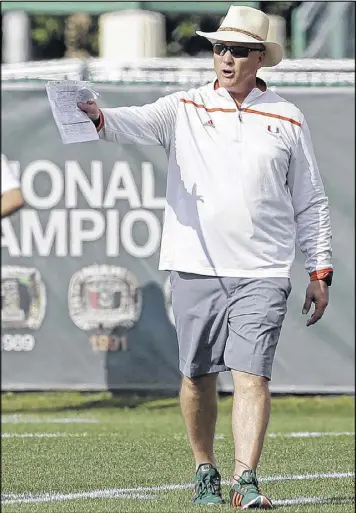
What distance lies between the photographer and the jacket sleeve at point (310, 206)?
6.39 meters

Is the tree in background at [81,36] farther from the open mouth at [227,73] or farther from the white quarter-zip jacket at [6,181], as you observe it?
the open mouth at [227,73]

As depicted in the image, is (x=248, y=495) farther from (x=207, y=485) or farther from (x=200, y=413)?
(x=200, y=413)

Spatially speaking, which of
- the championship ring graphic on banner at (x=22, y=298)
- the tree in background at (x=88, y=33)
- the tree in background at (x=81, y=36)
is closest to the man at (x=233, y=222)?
the championship ring graphic on banner at (x=22, y=298)

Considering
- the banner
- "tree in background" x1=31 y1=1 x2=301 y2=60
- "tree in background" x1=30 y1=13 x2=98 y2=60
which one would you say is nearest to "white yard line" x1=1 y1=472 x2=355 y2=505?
Answer: the banner

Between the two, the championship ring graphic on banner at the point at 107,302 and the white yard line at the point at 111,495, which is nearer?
the white yard line at the point at 111,495

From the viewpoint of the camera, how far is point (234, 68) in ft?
21.0

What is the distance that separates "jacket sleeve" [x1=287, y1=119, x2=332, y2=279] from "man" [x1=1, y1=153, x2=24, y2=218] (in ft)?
4.75

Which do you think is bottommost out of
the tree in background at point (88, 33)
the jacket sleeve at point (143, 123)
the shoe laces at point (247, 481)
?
the shoe laces at point (247, 481)

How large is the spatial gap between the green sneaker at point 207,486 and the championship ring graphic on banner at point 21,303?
5.08 m

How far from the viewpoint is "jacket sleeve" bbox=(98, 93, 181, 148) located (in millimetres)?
6297

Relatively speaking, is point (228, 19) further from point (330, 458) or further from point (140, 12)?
point (140, 12)

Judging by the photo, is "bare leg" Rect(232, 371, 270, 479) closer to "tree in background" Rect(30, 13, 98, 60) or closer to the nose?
the nose

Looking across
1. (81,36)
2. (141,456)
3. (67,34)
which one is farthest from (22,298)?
(67,34)

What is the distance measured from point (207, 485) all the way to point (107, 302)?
512cm
